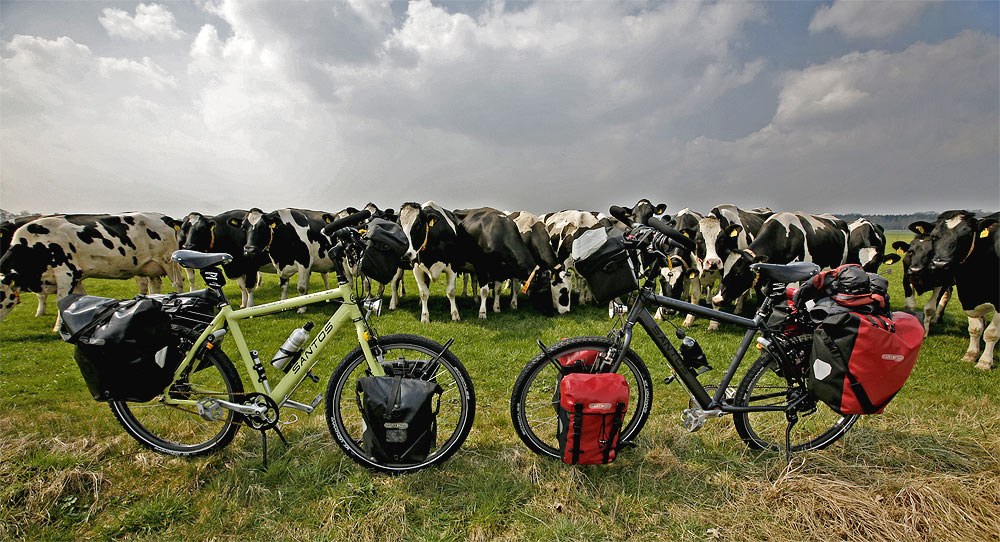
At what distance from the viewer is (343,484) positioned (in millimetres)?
2627

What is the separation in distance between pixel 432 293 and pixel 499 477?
9295mm

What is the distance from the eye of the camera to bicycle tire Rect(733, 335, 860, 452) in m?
2.87

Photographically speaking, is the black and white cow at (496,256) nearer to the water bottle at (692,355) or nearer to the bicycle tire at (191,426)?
the bicycle tire at (191,426)

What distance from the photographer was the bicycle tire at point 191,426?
284 centimetres

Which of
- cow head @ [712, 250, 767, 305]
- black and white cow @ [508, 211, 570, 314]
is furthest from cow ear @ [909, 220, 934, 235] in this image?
black and white cow @ [508, 211, 570, 314]

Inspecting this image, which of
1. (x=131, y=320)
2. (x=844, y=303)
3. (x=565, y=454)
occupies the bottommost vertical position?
(x=565, y=454)

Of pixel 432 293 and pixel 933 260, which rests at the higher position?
pixel 933 260

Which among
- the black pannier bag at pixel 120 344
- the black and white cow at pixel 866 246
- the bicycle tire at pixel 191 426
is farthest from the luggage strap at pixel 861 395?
the black and white cow at pixel 866 246

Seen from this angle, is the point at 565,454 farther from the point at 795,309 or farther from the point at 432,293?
the point at 432,293

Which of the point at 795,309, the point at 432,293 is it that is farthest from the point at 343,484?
the point at 432,293

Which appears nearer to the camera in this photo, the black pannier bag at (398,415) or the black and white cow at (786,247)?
the black pannier bag at (398,415)

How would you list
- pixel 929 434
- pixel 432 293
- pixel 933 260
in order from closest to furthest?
pixel 929 434
pixel 933 260
pixel 432 293

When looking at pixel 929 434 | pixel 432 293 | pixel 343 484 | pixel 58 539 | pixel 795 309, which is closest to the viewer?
pixel 58 539

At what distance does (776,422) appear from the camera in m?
3.22
